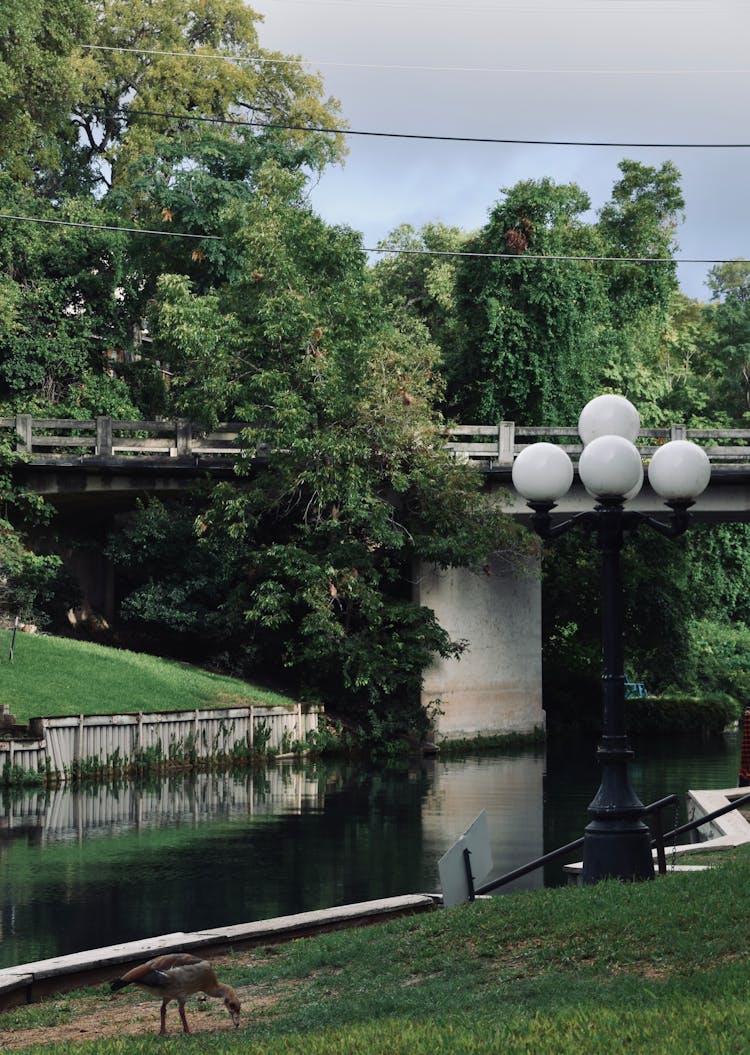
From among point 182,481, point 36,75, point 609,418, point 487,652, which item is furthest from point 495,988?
point 36,75

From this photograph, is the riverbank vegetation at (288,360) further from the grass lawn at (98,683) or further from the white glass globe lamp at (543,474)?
the white glass globe lamp at (543,474)

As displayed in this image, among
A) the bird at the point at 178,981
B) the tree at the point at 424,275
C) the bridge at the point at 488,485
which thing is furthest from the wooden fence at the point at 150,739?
the tree at the point at 424,275

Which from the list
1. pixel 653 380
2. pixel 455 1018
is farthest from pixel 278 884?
pixel 653 380

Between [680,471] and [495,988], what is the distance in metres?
5.46

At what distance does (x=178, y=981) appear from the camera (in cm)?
932

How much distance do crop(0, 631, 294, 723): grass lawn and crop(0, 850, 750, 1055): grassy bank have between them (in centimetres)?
2107

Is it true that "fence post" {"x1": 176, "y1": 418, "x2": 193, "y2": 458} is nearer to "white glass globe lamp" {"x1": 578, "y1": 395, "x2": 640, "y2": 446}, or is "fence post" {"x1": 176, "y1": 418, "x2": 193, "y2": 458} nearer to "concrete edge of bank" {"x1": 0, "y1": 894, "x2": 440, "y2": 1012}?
"concrete edge of bank" {"x1": 0, "y1": 894, "x2": 440, "y2": 1012}

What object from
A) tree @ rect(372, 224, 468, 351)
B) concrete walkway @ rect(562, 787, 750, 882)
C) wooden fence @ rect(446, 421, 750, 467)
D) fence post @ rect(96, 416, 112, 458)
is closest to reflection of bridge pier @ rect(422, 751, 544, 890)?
concrete walkway @ rect(562, 787, 750, 882)

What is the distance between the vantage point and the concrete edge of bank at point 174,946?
11.3 meters

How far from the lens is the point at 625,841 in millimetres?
13094

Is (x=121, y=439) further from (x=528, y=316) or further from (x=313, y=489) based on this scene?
(x=528, y=316)

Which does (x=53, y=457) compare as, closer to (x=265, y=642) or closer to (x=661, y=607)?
(x=265, y=642)

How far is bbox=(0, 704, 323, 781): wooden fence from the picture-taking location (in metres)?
29.6

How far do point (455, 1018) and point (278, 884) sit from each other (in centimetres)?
995
